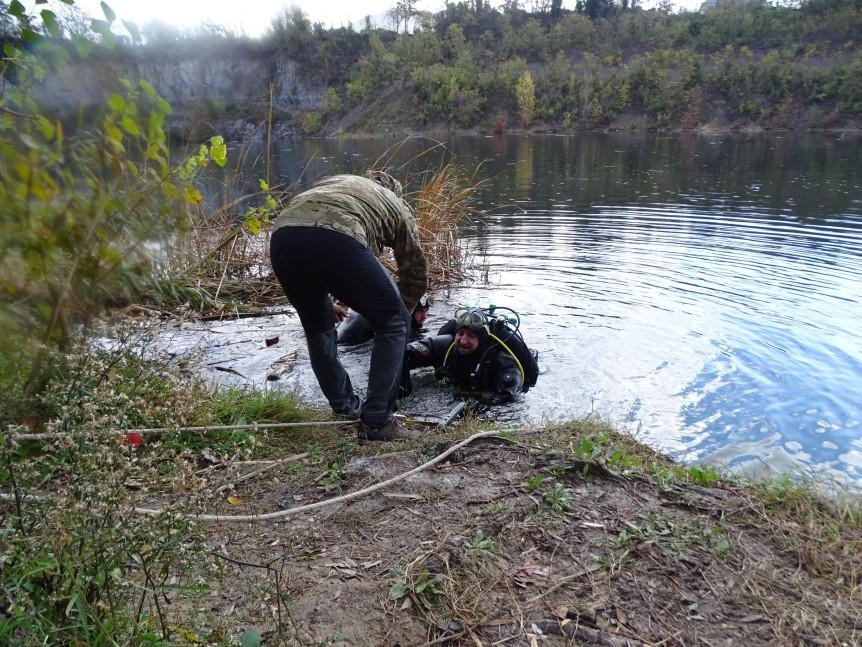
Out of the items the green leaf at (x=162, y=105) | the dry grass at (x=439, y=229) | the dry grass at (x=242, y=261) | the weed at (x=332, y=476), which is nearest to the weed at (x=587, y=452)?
the weed at (x=332, y=476)

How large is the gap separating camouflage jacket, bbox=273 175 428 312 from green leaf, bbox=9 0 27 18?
2279 mm

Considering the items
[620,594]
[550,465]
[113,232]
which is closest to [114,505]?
[113,232]

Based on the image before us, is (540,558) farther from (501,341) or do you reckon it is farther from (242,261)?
(242,261)

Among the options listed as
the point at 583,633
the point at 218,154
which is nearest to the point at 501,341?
the point at 218,154

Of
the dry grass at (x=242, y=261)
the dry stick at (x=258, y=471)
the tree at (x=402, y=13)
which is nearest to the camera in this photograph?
the dry stick at (x=258, y=471)

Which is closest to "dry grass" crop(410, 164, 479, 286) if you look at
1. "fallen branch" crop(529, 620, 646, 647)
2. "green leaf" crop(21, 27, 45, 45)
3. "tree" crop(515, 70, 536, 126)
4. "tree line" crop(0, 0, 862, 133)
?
"fallen branch" crop(529, 620, 646, 647)

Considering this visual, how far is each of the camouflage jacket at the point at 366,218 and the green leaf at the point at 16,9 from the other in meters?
2.28

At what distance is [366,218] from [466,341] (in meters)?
1.84

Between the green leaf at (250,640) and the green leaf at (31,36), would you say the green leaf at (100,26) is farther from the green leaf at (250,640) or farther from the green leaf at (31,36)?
the green leaf at (250,640)

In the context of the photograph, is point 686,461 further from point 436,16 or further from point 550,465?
point 436,16

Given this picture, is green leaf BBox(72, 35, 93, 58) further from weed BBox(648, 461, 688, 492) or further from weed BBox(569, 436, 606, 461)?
weed BBox(648, 461, 688, 492)

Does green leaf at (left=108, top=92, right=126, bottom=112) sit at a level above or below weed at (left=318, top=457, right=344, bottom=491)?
above

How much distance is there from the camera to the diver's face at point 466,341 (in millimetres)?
5090

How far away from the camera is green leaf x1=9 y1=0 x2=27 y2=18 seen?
1.10m
